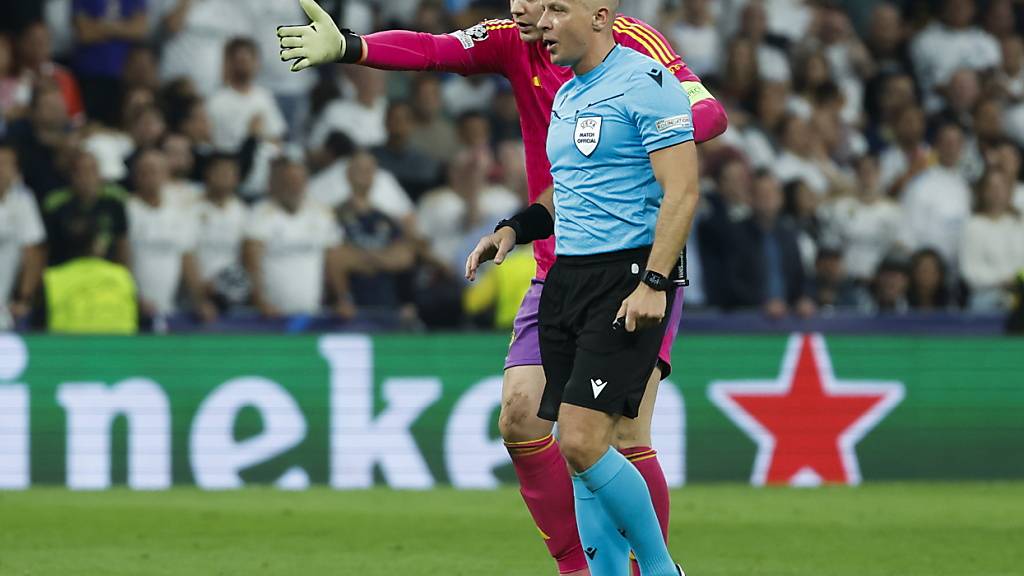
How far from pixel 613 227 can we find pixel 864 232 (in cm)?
882

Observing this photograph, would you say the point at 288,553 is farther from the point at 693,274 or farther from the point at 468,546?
the point at 693,274

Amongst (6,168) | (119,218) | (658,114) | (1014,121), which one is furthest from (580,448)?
(1014,121)

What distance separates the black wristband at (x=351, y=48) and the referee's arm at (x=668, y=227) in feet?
4.27

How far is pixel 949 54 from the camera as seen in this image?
16844mm

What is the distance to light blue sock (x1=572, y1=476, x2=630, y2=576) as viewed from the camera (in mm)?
6117

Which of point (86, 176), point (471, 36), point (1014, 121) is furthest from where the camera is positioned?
point (1014, 121)

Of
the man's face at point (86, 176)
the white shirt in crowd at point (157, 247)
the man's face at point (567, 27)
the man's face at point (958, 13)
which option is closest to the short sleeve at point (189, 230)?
the white shirt in crowd at point (157, 247)

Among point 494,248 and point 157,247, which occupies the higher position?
point 494,248

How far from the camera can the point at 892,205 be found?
573 inches

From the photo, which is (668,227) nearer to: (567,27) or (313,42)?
(567,27)

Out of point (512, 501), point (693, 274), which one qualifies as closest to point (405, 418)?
point (512, 501)

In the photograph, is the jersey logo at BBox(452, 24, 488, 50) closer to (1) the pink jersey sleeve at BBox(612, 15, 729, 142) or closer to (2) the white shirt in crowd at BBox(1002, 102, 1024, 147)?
(1) the pink jersey sleeve at BBox(612, 15, 729, 142)

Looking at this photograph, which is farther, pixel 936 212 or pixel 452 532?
pixel 936 212

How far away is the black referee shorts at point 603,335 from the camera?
19.2 ft
